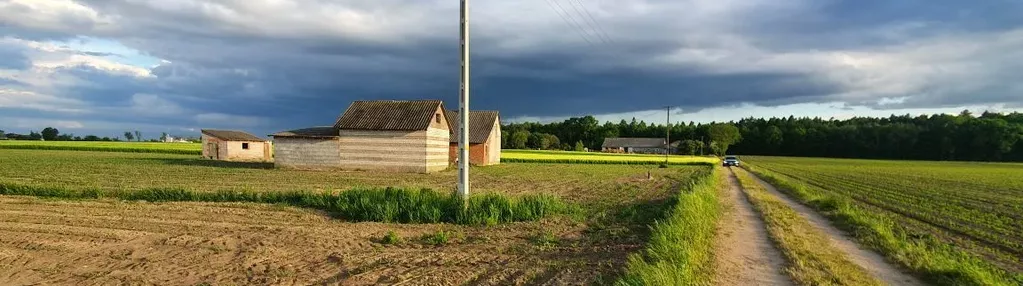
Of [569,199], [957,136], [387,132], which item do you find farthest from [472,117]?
[957,136]

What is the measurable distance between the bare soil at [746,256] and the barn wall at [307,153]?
27552 millimetres

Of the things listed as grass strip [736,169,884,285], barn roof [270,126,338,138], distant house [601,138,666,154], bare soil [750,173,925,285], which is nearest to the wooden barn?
barn roof [270,126,338,138]

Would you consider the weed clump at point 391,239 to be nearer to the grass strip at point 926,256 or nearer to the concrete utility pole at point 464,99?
the concrete utility pole at point 464,99

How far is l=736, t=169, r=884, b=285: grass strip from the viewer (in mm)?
8039

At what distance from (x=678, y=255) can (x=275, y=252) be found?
566 centimetres

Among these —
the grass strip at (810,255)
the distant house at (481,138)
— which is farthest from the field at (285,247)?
the distant house at (481,138)

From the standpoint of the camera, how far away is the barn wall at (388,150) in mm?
37125

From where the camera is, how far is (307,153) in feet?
124

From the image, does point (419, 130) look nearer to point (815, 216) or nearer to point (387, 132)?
point (387, 132)

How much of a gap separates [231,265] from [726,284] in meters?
6.31

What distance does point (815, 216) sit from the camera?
662 inches

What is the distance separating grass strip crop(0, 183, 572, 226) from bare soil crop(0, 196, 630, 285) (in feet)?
2.33

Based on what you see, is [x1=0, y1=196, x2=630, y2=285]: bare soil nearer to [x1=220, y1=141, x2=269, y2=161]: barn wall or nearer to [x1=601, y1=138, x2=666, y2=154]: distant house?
[x1=220, y1=141, x2=269, y2=161]: barn wall

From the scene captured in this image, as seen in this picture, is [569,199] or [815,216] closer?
[815,216]
